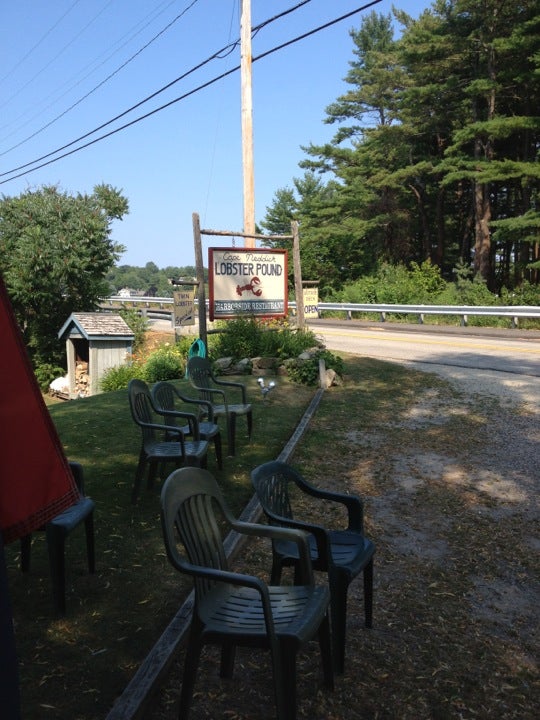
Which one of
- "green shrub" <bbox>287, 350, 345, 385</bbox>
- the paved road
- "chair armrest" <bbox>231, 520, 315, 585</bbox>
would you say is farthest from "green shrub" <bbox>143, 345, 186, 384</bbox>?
"chair armrest" <bbox>231, 520, 315, 585</bbox>

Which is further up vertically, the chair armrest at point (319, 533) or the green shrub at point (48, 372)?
the chair armrest at point (319, 533)

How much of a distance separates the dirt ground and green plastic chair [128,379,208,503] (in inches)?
46.9

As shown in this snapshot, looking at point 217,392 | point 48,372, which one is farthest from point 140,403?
point 48,372

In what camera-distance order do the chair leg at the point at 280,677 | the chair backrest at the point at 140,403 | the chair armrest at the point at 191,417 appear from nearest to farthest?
the chair leg at the point at 280,677 → the chair backrest at the point at 140,403 → the chair armrest at the point at 191,417

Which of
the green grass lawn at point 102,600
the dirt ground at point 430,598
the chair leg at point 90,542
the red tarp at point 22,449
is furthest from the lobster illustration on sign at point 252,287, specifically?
the red tarp at point 22,449

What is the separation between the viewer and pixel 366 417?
31.7ft

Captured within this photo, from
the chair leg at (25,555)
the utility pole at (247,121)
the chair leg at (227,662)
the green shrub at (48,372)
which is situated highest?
the utility pole at (247,121)

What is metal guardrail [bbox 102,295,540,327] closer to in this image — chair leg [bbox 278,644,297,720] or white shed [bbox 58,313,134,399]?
white shed [bbox 58,313,134,399]

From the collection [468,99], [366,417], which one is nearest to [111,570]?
[366,417]

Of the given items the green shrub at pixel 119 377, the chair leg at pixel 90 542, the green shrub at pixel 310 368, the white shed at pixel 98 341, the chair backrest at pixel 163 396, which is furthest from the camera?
the white shed at pixel 98 341

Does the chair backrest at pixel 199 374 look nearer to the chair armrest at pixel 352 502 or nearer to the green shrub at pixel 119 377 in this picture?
the chair armrest at pixel 352 502

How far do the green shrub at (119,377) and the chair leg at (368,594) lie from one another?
43.7ft

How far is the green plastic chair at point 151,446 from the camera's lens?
18.2 ft

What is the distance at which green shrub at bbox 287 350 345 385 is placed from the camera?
12.3 m
